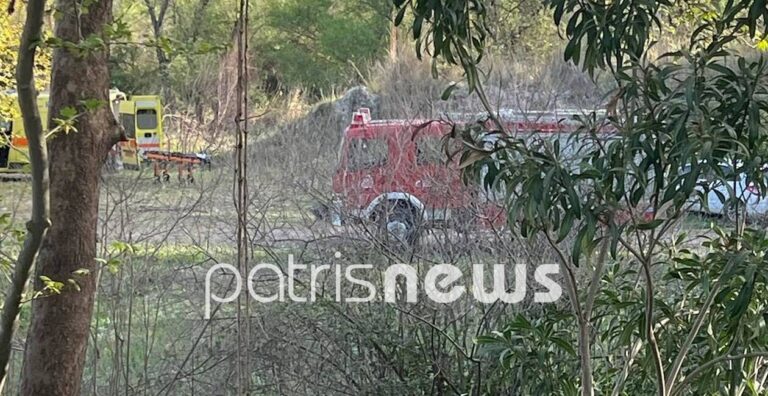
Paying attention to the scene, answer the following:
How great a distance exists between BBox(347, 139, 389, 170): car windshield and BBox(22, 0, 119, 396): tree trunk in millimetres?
1245

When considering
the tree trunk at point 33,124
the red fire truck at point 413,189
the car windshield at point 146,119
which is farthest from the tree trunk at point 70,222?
the car windshield at point 146,119

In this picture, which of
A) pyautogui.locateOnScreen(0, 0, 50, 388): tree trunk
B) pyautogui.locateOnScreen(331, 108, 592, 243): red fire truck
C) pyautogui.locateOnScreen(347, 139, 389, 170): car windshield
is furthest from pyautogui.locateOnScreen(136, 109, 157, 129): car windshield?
pyautogui.locateOnScreen(0, 0, 50, 388): tree trunk

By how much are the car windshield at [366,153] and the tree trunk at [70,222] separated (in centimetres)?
124

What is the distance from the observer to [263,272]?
313 centimetres

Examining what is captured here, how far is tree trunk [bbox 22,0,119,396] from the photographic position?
6.81 feet

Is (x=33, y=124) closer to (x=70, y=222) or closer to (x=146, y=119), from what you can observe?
(x=70, y=222)

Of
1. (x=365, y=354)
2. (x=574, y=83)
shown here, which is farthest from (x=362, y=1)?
(x=365, y=354)

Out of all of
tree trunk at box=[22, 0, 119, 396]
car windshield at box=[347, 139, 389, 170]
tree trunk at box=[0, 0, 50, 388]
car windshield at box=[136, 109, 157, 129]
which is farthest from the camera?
car windshield at box=[136, 109, 157, 129]

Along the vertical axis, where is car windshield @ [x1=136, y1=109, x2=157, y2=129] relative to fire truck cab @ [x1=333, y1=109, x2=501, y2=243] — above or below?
above

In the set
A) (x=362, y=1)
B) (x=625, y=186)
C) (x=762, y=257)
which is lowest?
(x=762, y=257)

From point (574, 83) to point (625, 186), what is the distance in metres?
1.82

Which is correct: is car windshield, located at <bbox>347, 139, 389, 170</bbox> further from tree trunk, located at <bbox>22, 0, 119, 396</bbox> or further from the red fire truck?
tree trunk, located at <bbox>22, 0, 119, 396</bbox>

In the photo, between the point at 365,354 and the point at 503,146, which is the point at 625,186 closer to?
the point at 503,146

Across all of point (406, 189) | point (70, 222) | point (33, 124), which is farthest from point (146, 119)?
point (33, 124)
